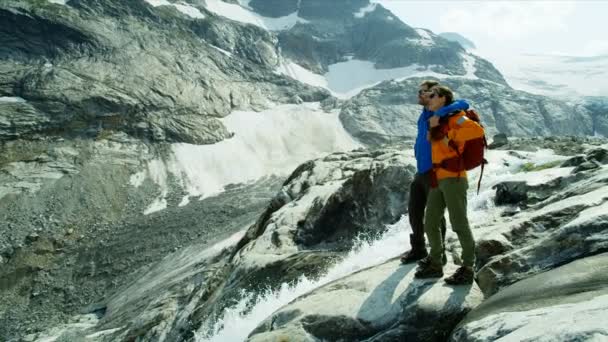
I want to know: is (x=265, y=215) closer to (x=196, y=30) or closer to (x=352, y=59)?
(x=196, y=30)

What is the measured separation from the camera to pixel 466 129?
6.57 meters

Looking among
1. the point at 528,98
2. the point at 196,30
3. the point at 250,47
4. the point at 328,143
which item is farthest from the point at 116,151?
the point at 528,98

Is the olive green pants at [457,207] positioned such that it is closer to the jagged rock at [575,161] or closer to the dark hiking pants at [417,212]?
the dark hiking pants at [417,212]

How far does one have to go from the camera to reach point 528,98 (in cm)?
14425

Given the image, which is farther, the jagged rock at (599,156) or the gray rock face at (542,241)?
the jagged rock at (599,156)

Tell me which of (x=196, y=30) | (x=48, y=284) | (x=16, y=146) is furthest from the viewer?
Result: (x=196, y=30)

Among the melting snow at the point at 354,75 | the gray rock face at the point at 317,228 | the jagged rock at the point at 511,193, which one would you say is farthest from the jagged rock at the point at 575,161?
the melting snow at the point at 354,75

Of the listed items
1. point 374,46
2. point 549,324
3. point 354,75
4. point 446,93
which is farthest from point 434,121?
point 374,46

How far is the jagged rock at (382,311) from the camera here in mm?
6445

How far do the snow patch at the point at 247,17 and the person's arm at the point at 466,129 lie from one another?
153 metres

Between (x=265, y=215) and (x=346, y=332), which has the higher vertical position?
(x=346, y=332)

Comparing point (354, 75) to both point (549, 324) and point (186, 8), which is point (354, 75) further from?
point (549, 324)

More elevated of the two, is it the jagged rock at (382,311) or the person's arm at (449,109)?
the person's arm at (449,109)

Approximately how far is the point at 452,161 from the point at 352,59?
181m
